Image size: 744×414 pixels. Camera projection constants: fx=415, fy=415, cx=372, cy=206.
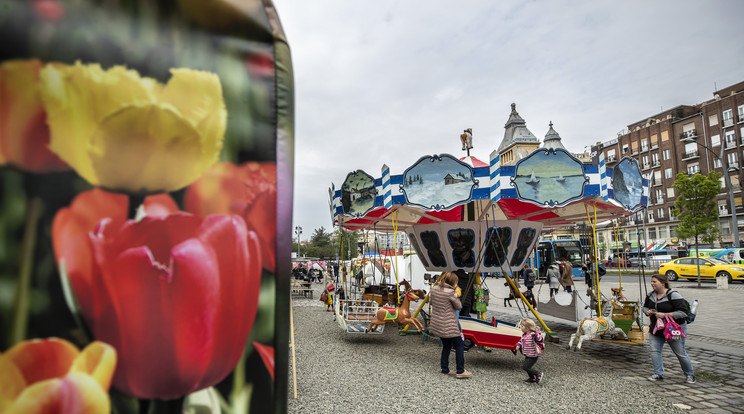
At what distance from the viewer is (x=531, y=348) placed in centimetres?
612

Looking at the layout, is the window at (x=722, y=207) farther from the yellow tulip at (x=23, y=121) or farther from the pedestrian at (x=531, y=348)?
the yellow tulip at (x=23, y=121)

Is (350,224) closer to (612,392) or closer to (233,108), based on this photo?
(612,392)

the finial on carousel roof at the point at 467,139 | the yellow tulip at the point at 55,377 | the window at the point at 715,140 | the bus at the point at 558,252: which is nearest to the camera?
the yellow tulip at the point at 55,377

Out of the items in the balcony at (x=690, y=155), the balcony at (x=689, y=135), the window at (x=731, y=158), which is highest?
the balcony at (x=689, y=135)

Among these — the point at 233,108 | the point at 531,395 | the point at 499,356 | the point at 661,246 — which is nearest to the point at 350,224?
the point at 499,356

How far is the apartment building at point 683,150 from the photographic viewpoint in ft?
159

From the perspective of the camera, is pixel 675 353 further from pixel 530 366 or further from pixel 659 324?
pixel 530 366

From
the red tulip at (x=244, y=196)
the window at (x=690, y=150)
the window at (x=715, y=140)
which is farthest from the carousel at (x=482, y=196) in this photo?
the window at (x=690, y=150)

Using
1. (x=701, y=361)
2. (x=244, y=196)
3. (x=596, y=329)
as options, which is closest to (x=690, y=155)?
(x=701, y=361)

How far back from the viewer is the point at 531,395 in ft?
18.2

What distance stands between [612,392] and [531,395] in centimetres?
113

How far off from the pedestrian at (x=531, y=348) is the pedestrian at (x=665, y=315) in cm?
164

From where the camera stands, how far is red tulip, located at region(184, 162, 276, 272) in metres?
1.61

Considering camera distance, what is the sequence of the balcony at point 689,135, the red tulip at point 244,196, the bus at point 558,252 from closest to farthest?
the red tulip at point 244,196, the bus at point 558,252, the balcony at point 689,135
